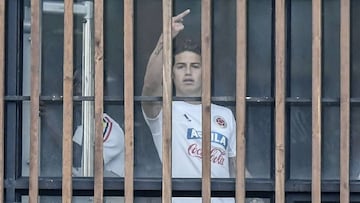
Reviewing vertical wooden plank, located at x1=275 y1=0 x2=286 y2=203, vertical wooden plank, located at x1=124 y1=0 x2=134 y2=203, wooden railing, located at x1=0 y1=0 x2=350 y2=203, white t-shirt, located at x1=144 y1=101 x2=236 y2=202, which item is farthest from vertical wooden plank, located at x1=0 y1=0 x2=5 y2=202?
vertical wooden plank, located at x1=275 y1=0 x2=286 y2=203

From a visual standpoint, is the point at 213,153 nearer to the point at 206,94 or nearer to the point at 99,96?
the point at 206,94

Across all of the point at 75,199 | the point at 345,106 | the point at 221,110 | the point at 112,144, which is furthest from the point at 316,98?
the point at 75,199

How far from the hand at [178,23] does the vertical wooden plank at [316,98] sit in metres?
0.64

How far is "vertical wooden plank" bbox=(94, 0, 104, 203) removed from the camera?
511cm

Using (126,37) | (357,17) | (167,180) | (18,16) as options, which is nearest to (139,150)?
(167,180)

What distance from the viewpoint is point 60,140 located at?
17.1 ft

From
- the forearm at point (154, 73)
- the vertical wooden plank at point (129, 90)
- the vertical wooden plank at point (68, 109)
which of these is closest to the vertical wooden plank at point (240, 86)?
the forearm at point (154, 73)

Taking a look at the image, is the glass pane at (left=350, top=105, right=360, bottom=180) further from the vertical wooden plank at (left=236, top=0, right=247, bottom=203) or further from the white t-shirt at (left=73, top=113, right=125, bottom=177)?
the white t-shirt at (left=73, top=113, right=125, bottom=177)

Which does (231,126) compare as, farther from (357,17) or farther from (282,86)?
(357,17)

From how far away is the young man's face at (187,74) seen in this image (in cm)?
522

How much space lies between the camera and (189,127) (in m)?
5.20

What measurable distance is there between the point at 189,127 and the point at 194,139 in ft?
0.21

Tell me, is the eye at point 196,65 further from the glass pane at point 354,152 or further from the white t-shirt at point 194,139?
the glass pane at point 354,152

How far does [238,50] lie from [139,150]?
0.70 meters
